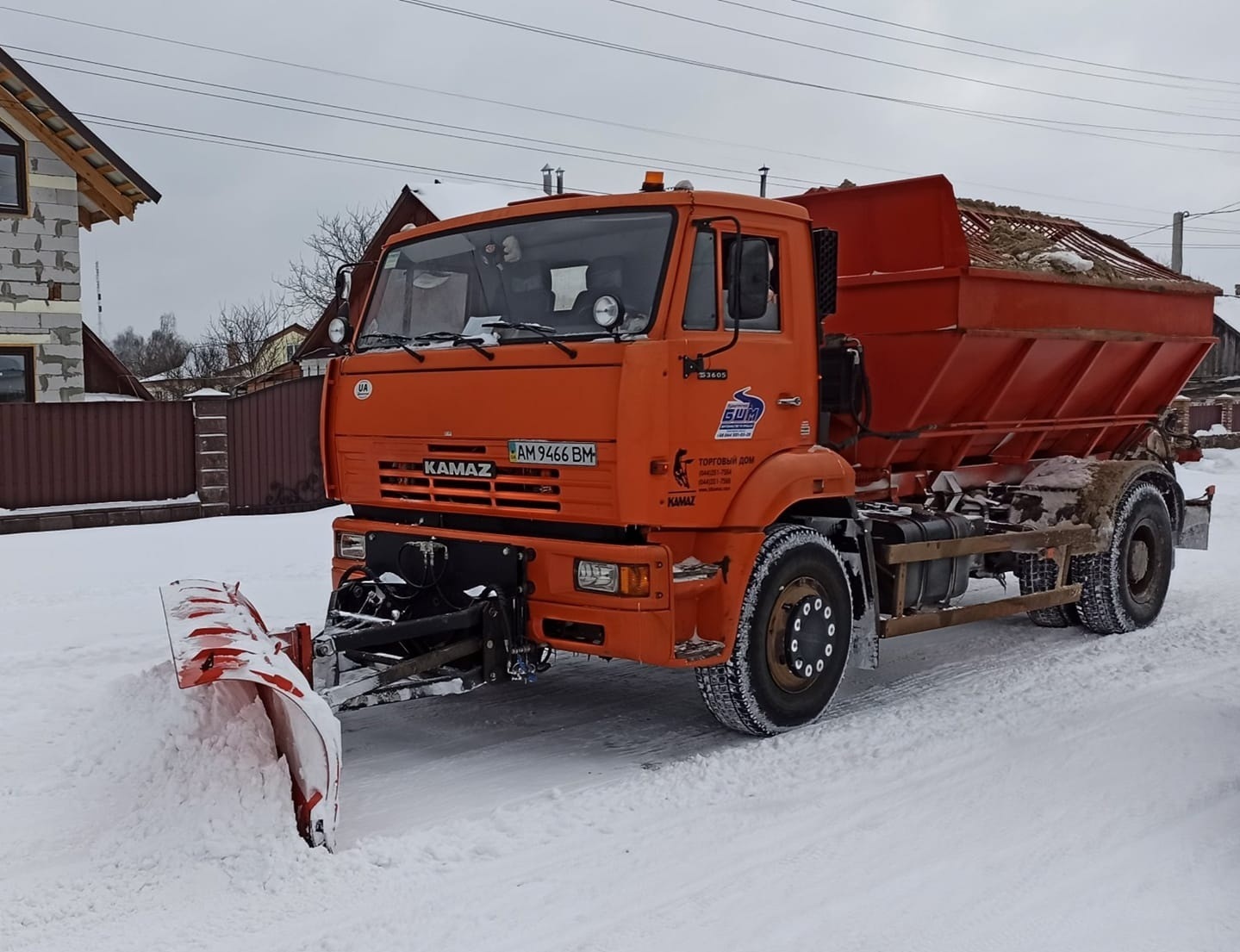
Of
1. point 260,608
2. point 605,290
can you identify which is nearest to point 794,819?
point 605,290

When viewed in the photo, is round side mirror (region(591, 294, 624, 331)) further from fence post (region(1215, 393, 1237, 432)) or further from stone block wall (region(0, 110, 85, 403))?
fence post (region(1215, 393, 1237, 432))

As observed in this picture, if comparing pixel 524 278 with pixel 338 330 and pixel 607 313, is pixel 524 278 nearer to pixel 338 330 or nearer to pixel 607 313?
pixel 607 313

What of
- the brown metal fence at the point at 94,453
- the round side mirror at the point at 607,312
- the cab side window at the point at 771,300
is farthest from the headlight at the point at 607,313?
the brown metal fence at the point at 94,453

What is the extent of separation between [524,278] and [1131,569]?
5693 mm

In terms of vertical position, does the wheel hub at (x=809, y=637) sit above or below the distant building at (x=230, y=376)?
below

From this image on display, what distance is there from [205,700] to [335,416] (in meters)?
2.14

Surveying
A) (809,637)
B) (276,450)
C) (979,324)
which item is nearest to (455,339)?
(809,637)

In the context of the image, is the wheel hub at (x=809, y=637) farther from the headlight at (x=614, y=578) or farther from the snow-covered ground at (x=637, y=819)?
the headlight at (x=614, y=578)

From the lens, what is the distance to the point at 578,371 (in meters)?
5.64

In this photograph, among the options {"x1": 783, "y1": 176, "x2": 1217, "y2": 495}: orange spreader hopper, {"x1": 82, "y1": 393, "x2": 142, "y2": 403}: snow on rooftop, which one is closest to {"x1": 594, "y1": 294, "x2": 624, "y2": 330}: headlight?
{"x1": 783, "y1": 176, "x2": 1217, "y2": 495}: orange spreader hopper

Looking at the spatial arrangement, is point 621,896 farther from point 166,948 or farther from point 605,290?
point 605,290

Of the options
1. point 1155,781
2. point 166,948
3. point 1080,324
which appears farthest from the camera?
point 1080,324

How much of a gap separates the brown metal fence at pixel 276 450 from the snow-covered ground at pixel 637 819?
8.77m

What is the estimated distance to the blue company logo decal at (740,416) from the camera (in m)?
5.88
